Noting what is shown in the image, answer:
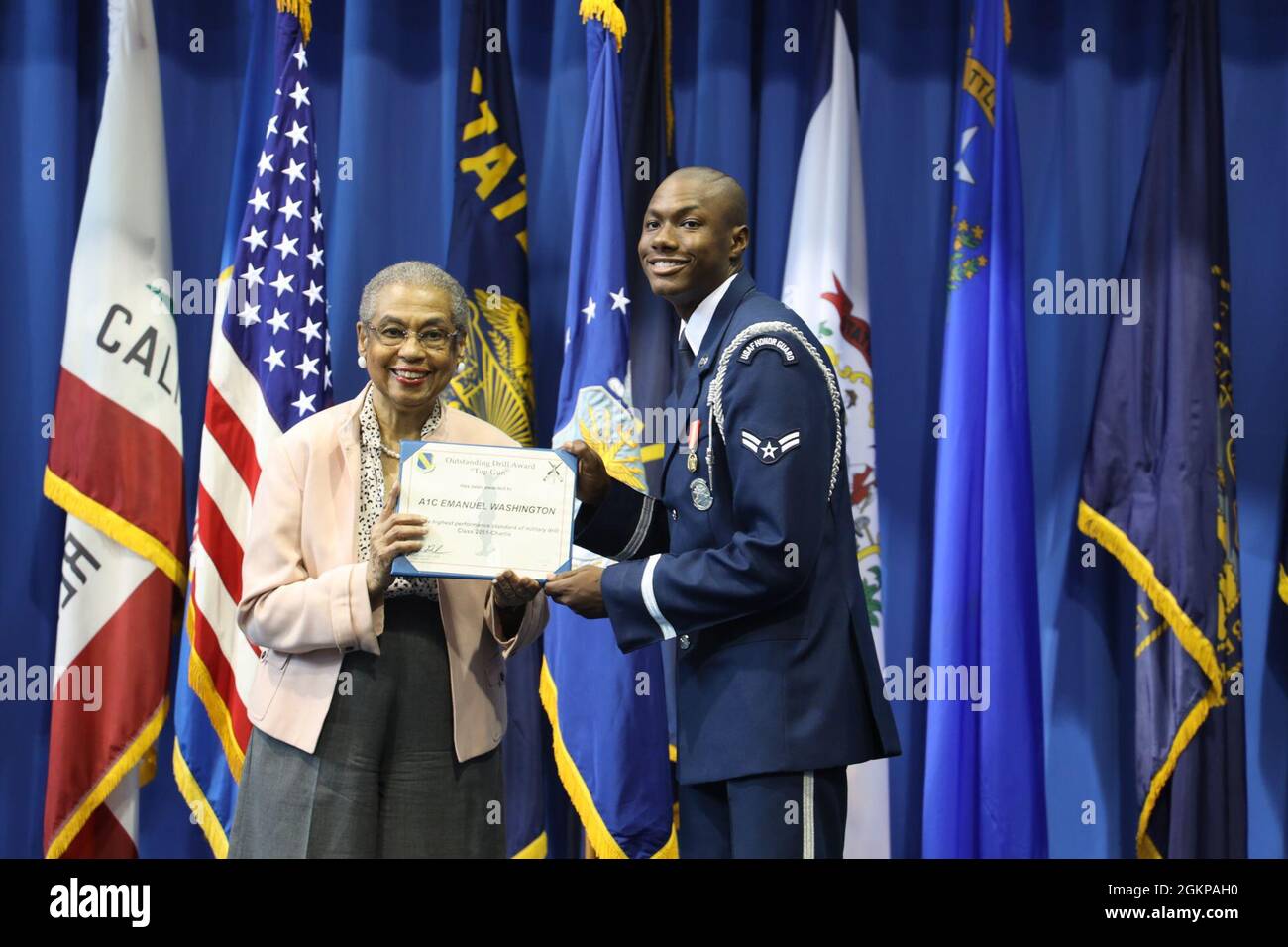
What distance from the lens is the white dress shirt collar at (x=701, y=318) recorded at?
258cm

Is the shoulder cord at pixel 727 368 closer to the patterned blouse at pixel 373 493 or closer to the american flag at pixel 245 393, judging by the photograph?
the patterned blouse at pixel 373 493

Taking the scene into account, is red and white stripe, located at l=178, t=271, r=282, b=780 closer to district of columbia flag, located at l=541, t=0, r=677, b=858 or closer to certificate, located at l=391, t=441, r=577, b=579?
district of columbia flag, located at l=541, t=0, r=677, b=858

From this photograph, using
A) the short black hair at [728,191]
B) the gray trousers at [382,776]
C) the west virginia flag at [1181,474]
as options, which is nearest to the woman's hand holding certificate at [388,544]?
the gray trousers at [382,776]

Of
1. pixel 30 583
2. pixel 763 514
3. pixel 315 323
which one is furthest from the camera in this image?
pixel 30 583

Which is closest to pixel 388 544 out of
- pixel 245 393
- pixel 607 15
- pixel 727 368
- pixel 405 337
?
pixel 405 337

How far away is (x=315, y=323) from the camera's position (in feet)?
12.5

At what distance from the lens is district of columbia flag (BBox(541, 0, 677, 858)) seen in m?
3.71

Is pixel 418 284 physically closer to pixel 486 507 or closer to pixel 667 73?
pixel 486 507

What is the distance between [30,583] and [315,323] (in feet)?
4.35

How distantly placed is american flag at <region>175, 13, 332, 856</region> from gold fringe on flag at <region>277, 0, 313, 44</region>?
0.02 metres

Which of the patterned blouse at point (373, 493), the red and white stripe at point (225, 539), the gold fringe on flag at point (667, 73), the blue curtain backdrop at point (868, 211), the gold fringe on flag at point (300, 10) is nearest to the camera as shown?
the patterned blouse at point (373, 493)

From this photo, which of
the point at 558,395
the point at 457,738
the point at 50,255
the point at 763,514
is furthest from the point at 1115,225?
the point at 50,255

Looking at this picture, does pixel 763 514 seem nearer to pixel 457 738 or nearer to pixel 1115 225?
pixel 457 738

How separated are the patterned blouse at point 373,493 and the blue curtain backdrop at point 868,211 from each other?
165 cm
